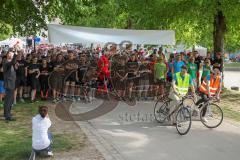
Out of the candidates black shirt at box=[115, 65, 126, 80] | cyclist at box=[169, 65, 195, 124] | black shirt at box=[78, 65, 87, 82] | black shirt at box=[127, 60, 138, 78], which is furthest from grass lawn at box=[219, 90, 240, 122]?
black shirt at box=[78, 65, 87, 82]

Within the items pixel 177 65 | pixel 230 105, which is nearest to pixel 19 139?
pixel 177 65

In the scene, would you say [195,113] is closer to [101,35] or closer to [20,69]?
[101,35]

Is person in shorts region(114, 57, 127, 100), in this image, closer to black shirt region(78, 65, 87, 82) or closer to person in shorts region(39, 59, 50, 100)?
black shirt region(78, 65, 87, 82)

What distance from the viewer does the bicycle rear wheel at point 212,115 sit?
1202 cm

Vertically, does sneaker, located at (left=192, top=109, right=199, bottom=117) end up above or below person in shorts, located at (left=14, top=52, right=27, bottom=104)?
below

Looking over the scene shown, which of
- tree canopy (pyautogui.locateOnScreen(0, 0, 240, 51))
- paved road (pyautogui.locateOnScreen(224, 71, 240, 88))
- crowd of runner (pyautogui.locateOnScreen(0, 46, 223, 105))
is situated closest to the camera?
crowd of runner (pyautogui.locateOnScreen(0, 46, 223, 105))

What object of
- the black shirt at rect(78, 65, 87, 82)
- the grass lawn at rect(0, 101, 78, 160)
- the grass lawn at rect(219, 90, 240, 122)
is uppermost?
the black shirt at rect(78, 65, 87, 82)

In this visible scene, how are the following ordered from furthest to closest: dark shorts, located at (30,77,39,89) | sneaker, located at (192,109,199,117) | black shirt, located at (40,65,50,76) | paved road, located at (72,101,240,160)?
black shirt, located at (40,65,50,76), dark shorts, located at (30,77,39,89), sneaker, located at (192,109,199,117), paved road, located at (72,101,240,160)

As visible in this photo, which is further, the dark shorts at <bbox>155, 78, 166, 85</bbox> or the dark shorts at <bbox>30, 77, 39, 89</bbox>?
the dark shorts at <bbox>155, 78, 166, 85</bbox>

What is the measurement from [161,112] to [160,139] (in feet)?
6.91

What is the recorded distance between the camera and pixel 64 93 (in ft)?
55.2

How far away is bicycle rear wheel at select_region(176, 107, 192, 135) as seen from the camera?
36.1 ft

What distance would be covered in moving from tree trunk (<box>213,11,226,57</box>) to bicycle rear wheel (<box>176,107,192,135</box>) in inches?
431

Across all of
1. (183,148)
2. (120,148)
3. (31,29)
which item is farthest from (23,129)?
(31,29)
